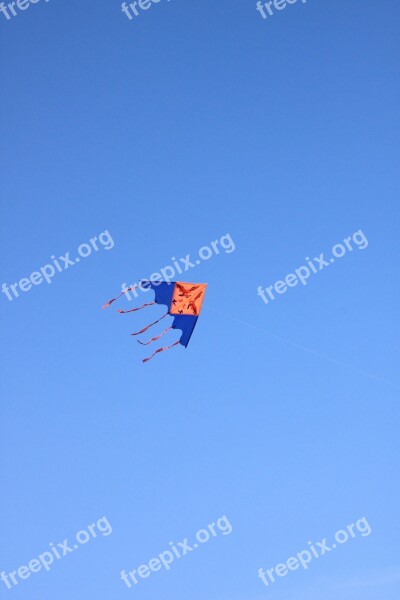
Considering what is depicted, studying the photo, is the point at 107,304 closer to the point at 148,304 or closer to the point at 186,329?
the point at 148,304

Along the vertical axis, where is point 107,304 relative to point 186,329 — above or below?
above

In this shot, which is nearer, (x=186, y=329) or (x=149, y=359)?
(x=149, y=359)

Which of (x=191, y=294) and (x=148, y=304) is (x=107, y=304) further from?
(x=191, y=294)

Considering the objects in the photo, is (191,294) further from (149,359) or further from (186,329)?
(149,359)

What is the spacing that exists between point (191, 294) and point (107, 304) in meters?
2.85

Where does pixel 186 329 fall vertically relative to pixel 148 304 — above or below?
below

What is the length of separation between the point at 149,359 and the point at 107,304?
7.02ft

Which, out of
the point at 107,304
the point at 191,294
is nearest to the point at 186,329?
the point at 191,294

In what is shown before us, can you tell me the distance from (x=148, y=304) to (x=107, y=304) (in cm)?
142

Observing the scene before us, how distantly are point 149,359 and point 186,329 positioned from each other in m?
2.01

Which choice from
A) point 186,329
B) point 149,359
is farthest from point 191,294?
point 149,359

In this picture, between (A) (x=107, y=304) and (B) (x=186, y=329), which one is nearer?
(A) (x=107, y=304)

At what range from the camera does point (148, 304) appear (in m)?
19.9

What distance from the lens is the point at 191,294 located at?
20.3m
